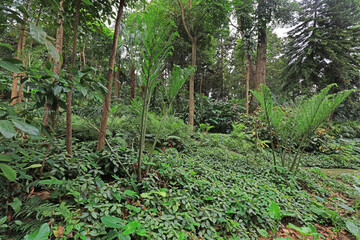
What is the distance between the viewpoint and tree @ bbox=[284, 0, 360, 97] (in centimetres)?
898

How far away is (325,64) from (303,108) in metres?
10.0

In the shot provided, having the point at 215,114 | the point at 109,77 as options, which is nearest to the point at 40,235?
the point at 109,77

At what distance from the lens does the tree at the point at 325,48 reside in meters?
8.98

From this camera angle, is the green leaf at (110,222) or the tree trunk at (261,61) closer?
the green leaf at (110,222)

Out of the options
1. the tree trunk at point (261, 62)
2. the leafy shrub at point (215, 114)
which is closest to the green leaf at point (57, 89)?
the leafy shrub at point (215, 114)

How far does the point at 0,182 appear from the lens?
1021mm

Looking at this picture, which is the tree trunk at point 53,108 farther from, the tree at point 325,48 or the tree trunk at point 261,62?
the tree at point 325,48

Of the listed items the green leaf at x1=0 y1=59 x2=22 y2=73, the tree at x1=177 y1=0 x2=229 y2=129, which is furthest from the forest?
the tree at x1=177 y1=0 x2=229 y2=129

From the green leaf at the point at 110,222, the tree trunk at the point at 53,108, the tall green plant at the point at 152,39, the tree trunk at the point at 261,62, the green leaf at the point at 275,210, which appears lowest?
the green leaf at the point at 110,222

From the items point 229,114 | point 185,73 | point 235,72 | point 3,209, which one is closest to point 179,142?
point 185,73

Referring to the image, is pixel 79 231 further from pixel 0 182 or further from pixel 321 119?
pixel 321 119

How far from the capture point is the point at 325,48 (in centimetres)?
899

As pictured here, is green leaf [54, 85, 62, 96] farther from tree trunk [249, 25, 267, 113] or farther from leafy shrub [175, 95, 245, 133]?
tree trunk [249, 25, 267, 113]

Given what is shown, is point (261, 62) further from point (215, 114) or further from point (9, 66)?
point (9, 66)
